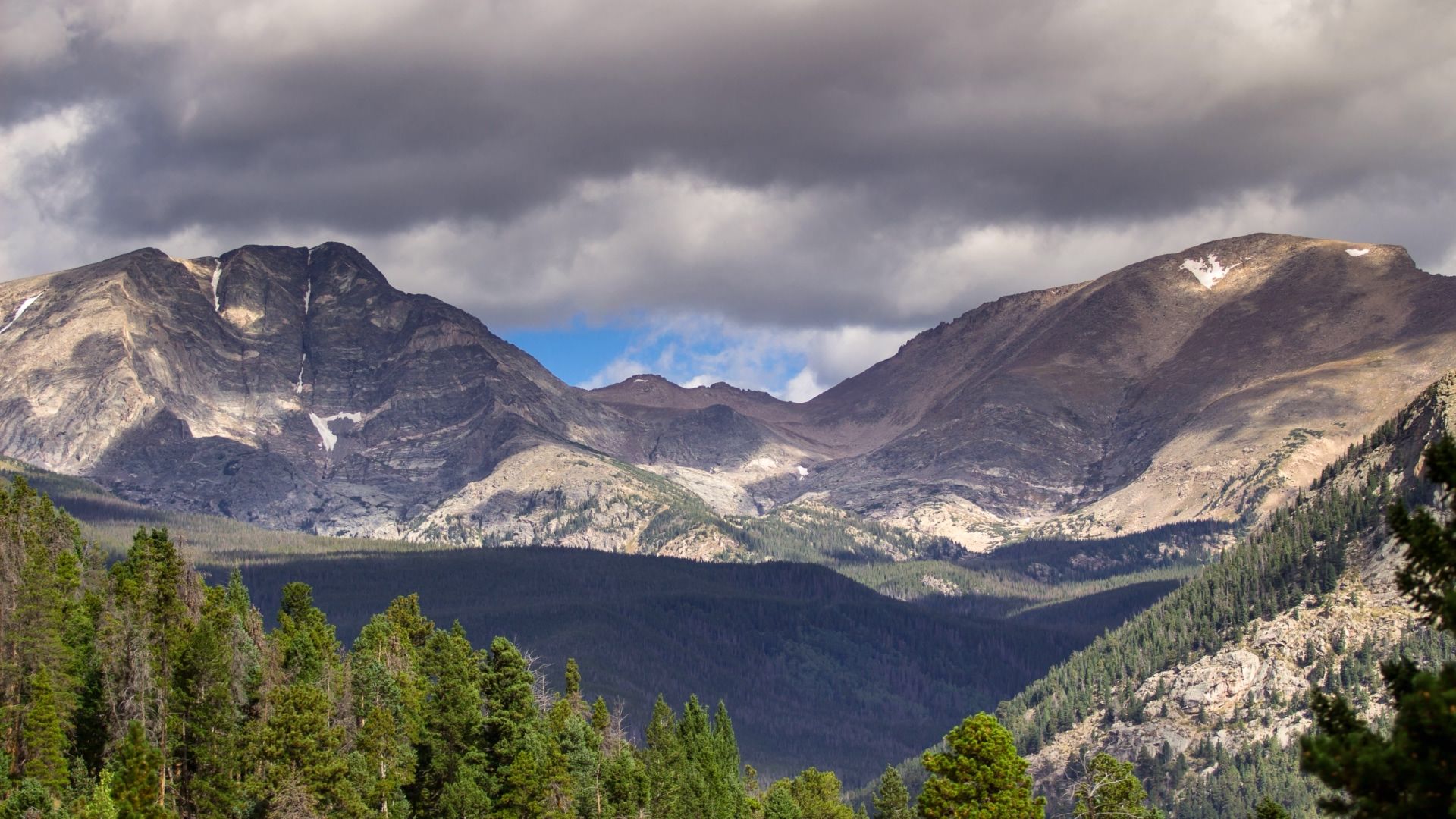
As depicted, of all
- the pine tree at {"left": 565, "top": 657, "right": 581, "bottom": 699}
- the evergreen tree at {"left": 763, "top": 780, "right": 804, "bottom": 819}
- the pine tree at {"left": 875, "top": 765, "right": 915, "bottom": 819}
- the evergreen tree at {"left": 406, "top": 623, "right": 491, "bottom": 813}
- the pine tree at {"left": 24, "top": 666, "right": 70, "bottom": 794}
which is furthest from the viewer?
the pine tree at {"left": 565, "top": 657, "right": 581, "bottom": 699}

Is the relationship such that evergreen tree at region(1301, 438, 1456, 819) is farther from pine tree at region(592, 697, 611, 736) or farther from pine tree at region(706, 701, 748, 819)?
pine tree at region(592, 697, 611, 736)

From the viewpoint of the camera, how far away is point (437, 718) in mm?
115875

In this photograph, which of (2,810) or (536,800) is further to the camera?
(536,800)

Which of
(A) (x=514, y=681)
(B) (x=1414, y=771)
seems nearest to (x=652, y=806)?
(A) (x=514, y=681)

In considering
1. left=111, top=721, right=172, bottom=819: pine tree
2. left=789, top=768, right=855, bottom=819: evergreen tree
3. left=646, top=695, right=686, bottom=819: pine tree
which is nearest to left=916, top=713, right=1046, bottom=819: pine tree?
left=111, top=721, right=172, bottom=819: pine tree

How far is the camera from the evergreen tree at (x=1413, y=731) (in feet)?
129

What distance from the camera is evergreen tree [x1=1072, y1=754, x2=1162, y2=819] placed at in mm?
76688

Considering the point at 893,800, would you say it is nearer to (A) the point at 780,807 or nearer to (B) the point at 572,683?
(A) the point at 780,807

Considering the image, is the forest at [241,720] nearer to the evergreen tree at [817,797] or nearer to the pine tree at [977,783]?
the evergreen tree at [817,797]

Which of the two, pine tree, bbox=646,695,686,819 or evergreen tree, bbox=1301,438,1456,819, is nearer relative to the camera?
evergreen tree, bbox=1301,438,1456,819

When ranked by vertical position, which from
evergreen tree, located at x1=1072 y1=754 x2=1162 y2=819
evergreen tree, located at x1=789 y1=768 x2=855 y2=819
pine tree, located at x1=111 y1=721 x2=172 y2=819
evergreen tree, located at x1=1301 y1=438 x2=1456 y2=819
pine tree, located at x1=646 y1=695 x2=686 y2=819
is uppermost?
evergreen tree, located at x1=1301 y1=438 x2=1456 y2=819

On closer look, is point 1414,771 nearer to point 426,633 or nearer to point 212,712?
point 212,712

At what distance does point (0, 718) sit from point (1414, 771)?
8741 centimetres

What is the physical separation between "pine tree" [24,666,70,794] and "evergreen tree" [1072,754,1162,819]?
60.3m
